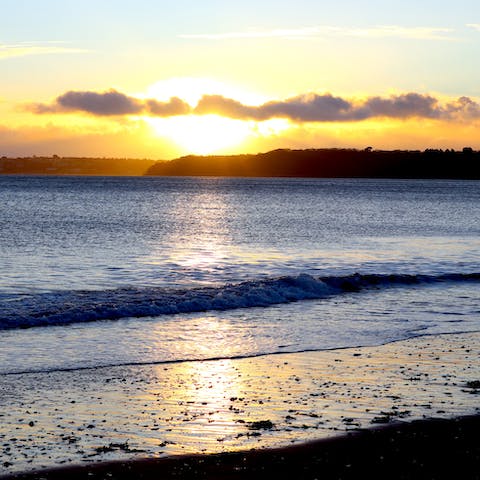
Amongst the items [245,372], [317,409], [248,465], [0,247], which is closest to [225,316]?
[245,372]

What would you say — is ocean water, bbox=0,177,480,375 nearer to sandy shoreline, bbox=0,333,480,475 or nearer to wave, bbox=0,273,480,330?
wave, bbox=0,273,480,330

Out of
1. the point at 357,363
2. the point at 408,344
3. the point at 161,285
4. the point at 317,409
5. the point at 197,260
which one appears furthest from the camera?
the point at 197,260

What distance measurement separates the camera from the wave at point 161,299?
80.2 feet

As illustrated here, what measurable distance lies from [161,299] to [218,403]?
14658 mm

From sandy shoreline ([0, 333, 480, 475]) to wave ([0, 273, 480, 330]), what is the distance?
774 centimetres

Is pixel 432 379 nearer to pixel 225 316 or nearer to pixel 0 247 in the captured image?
pixel 225 316

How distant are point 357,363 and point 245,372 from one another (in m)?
2.58

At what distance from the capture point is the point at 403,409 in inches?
539

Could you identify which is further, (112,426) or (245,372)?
(245,372)

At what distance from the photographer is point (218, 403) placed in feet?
46.2

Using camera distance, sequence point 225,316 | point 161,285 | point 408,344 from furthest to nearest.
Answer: point 161,285
point 225,316
point 408,344

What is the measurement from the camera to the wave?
80.2ft

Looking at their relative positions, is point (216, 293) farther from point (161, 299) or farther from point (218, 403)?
point (218, 403)

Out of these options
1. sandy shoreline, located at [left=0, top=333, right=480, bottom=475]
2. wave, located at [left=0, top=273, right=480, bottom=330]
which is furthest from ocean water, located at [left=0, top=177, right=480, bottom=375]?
sandy shoreline, located at [left=0, top=333, right=480, bottom=475]
